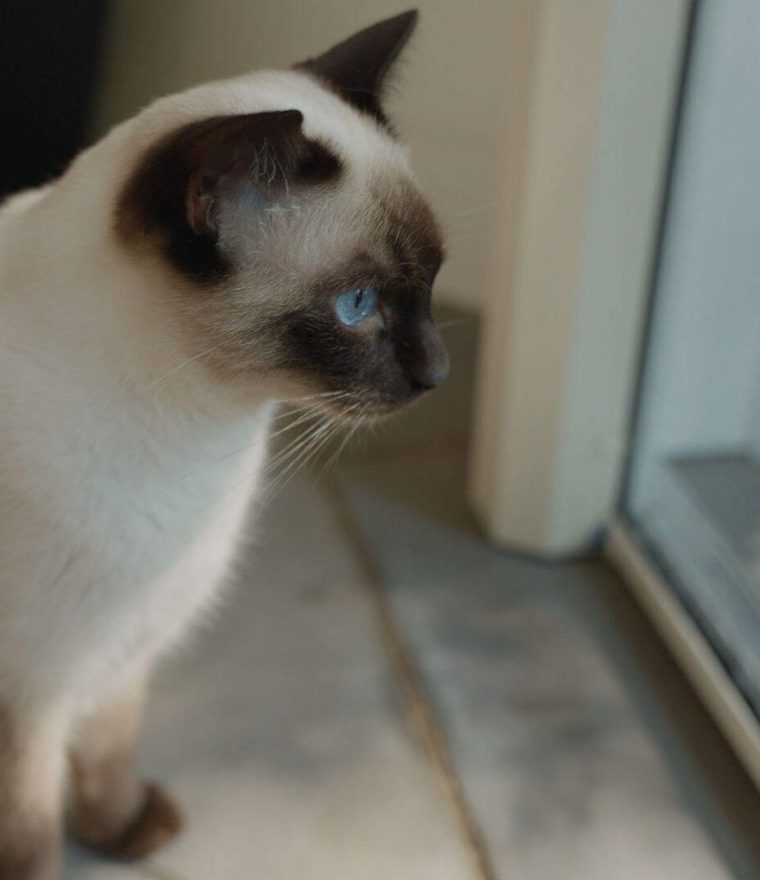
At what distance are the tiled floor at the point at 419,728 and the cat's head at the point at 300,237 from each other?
550mm

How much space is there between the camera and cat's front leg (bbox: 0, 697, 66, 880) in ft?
3.50

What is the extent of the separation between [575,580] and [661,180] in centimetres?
58

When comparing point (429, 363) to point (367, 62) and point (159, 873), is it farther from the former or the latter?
point (159, 873)

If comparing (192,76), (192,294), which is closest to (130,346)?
(192,294)

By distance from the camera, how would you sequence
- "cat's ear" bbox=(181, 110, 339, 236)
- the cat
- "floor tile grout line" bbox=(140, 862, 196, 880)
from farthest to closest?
"floor tile grout line" bbox=(140, 862, 196, 880)
the cat
"cat's ear" bbox=(181, 110, 339, 236)

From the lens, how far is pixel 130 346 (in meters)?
0.96

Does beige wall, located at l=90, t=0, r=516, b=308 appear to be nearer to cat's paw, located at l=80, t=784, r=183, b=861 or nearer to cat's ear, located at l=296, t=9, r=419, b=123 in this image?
cat's ear, located at l=296, t=9, r=419, b=123

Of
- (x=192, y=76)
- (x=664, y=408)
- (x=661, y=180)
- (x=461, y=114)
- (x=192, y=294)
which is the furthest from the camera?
(x=192, y=76)

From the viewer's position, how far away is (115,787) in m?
1.27

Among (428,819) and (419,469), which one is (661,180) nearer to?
(419,469)

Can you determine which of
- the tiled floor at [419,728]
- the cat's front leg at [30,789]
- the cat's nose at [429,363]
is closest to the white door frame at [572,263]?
the tiled floor at [419,728]

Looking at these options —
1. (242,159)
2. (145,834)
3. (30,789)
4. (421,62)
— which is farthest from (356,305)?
(421,62)

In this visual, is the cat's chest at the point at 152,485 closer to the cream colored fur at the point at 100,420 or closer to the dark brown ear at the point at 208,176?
the cream colored fur at the point at 100,420

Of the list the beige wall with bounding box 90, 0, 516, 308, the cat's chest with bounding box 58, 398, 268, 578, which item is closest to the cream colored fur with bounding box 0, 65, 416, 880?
the cat's chest with bounding box 58, 398, 268, 578
